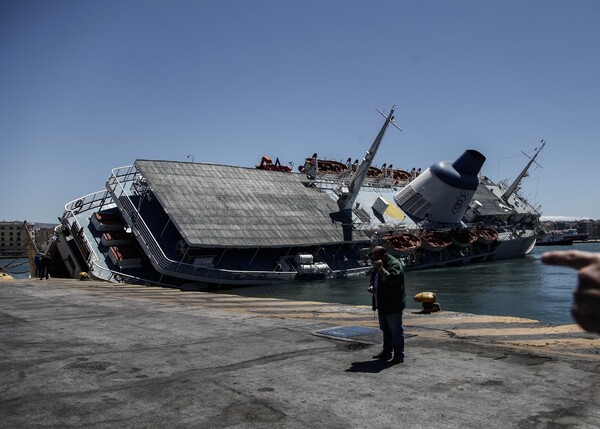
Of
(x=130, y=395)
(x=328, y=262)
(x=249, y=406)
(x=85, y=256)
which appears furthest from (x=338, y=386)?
(x=328, y=262)

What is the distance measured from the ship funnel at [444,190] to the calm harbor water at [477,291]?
30.5 feet

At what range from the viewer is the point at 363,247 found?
4881 centimetres

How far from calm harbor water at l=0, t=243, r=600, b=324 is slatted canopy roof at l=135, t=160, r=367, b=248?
151 inches

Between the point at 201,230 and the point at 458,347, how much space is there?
95.5 ft

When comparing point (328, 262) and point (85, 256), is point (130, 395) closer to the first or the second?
point (85, 256)

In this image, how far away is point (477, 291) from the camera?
33.9 m

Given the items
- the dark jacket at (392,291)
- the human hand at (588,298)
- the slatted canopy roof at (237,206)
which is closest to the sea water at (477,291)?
the slatted canopy roof at (237,206)

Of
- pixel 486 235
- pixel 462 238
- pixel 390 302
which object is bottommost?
pixel 390 302

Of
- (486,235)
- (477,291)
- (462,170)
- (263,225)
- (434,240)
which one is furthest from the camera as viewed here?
(486,235)

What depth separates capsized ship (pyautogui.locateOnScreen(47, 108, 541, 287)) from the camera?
121 ft

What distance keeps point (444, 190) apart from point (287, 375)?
52.4m

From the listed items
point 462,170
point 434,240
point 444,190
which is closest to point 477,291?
point 434,240

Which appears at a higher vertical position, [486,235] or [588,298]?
[588,298]

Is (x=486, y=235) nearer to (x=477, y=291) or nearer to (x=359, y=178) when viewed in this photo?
(x=359, y=178)
